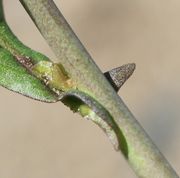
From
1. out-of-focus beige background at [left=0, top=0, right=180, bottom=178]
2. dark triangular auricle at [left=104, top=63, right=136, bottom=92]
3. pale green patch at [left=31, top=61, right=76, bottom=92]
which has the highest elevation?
pale green patch at [left=31, top=61, right=76, bottom=92]

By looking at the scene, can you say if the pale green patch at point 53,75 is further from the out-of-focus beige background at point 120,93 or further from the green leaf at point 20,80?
the out-of-focus beige background at point 120,93

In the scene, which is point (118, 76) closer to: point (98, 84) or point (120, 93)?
point (98, 84)

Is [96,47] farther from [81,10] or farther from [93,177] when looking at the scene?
[93,177]

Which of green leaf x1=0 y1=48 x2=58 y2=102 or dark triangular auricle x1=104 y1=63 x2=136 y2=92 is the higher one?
green leaf x1=0 y1=48 x2=58 y2=102

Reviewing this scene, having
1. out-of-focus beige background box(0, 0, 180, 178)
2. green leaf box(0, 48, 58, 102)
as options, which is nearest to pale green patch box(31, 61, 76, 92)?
green leaf box(0, 48, 58, 102)

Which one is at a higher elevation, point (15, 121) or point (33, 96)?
point (33, 96)

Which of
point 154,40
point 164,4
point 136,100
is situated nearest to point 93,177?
point 136,100

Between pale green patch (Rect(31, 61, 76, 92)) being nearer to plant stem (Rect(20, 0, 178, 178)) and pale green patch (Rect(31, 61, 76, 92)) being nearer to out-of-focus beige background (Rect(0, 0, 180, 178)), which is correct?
plant stem (Rect(20, 0, 178, 178))
